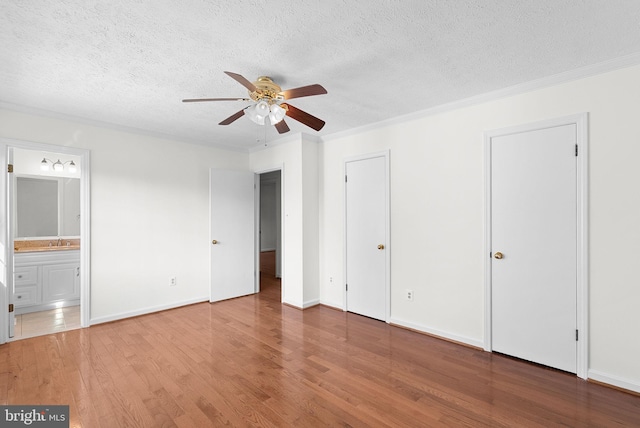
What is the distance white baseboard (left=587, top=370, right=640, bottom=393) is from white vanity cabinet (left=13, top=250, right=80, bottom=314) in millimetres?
6189

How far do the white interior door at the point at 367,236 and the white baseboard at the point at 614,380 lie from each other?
6.28ft

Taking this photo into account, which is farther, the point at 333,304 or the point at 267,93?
the point at 333,304

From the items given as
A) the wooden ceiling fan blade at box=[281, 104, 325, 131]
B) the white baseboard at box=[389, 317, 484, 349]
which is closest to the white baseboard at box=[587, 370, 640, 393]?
the white baseboard at box=[389, 317, 484, 349]

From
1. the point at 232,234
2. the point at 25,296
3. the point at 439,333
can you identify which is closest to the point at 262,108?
the point at 439,333

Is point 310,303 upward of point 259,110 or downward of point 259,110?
downward

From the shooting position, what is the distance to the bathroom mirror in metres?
4.45

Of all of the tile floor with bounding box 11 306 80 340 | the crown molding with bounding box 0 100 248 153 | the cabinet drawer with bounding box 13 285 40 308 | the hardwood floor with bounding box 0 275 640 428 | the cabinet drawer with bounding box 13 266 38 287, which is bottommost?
the tile floor with bounding box 11 306 80 340

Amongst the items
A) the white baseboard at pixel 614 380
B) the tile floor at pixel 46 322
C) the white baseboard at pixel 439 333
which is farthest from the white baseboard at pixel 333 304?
the tile floor at pixel 46 322

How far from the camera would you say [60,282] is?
14.3 ft

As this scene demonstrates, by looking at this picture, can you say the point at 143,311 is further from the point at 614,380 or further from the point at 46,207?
the point at 614,380

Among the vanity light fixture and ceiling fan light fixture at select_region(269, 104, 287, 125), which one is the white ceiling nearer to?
ceiling fan light fixture at select_region(269, 104, 287, 125)

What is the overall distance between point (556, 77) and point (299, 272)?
3.53 metres

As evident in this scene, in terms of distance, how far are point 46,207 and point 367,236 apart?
490 centimetres

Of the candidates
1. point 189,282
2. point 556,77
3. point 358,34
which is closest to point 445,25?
point 358,34
